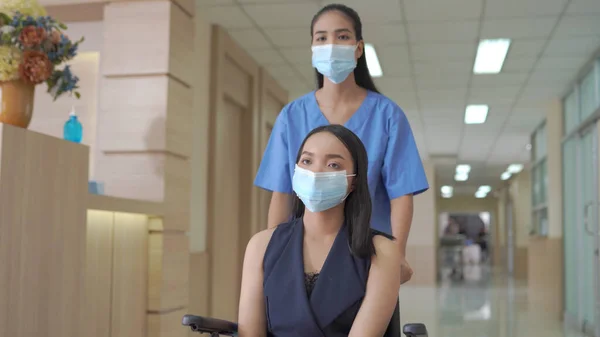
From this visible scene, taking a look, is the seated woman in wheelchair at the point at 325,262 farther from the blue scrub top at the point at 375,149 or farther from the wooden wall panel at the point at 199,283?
the wooden wall panel at the point at 199,283

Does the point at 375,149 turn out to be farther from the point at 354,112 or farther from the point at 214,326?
the point at 214,326

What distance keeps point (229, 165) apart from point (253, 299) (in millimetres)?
5086

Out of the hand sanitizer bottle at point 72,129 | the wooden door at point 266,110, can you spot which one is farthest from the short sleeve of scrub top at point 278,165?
the wooden door at point 266,110

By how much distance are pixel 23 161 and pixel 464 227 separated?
114ft

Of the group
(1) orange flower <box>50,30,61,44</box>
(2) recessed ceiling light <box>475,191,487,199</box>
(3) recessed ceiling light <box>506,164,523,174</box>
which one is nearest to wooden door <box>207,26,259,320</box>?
(1) orange flower <box>50,30,61,44</box>

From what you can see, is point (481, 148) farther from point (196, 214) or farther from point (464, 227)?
point (464, 227)

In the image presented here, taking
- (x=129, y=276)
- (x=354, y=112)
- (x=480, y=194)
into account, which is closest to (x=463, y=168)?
(x=480, y=194)

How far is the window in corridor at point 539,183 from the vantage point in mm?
10336

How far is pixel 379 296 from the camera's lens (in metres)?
1.53

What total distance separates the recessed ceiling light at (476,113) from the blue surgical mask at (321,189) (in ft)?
26.6

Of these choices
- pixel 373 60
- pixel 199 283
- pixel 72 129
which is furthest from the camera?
pixel 373 60

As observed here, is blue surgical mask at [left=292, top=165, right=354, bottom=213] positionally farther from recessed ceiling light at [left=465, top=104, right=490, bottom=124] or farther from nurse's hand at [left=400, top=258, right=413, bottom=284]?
recessed ceiling light at [left=465, top=104, right=490, bottom=124]

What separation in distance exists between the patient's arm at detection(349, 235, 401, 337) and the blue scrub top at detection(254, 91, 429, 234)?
1.17 ft

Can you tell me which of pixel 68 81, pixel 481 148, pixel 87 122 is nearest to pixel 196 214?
pixel 87 122
